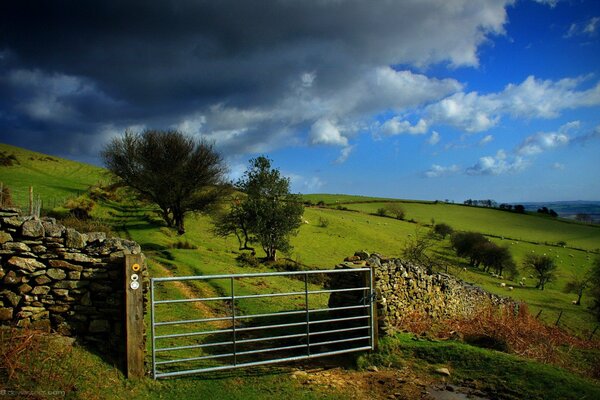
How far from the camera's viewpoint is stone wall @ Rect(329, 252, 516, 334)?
9.99 metres

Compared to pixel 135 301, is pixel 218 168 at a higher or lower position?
higher

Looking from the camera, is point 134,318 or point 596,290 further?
point 596,290

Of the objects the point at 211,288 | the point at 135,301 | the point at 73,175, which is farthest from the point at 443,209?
the point at 135,301

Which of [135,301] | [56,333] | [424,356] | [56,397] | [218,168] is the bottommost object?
[424,356]

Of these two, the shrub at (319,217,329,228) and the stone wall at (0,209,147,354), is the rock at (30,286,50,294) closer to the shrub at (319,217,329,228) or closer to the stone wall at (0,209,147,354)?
the stone wall at (0,209,147,354)

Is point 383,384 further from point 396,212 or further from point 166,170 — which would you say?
point 396,212

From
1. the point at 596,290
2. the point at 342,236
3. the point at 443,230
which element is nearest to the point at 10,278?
the point at 342,236

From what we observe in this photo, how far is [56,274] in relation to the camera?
672 cm

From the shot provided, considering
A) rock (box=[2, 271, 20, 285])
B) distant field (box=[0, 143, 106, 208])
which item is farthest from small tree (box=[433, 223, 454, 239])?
rock (box=[2, 271, 20, 285])

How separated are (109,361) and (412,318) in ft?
28.4

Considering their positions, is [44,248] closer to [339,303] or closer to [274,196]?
[339,303]

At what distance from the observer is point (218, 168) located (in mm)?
37844

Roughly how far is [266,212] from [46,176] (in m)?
44.2

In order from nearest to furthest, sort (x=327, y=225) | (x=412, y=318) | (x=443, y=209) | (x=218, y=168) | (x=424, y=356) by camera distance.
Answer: (x=424, y=356) < (x=412, y=318) < (x=218, y=168) < (x=327, y=225) < (x=443, y=209)
